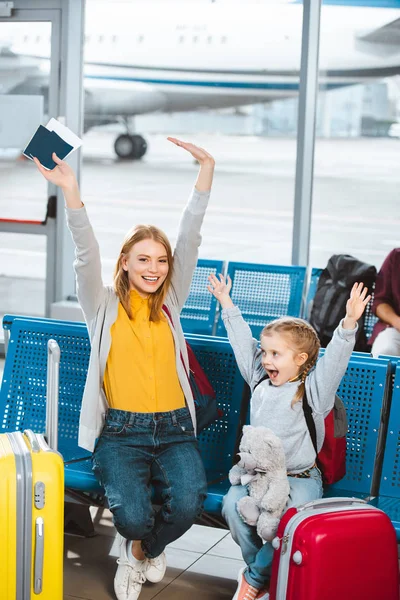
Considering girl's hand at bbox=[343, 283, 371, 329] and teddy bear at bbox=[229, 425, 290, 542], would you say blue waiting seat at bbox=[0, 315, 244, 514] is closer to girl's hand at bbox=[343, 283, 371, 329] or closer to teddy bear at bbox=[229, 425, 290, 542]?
teddy bear at bbox=[229, 425, 290, 542]

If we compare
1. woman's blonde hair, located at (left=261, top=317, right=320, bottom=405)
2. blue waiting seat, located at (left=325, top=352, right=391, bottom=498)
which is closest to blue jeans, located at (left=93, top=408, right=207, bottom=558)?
woman's blonde hair, located at (left=261, top=317, right=320, bottom=405)

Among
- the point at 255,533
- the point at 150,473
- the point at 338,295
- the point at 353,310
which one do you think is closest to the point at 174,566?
the point at 150,473

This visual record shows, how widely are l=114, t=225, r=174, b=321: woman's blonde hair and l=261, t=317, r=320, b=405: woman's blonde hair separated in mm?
452

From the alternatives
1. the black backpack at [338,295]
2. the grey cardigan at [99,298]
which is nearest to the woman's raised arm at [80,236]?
the grey cardigan at [99,298]

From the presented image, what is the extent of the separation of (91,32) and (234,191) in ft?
6.46

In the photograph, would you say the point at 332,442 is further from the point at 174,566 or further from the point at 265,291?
the point at 265,291

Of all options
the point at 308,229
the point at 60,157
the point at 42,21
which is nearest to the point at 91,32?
the point at 42,21

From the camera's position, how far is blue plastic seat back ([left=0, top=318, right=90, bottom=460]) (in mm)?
4117

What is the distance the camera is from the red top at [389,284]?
5046 mm

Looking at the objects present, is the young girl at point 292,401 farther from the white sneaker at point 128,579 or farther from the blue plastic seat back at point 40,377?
the blue plastic seat back at point 40,377

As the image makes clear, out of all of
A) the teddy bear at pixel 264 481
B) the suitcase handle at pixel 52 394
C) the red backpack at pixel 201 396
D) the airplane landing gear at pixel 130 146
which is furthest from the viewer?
the airplane landing gear at pixel 130 146

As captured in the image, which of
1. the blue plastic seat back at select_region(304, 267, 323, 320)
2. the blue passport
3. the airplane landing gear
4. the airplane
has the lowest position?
the blue plastic seat back at select_region(304, 267, 323, 320)

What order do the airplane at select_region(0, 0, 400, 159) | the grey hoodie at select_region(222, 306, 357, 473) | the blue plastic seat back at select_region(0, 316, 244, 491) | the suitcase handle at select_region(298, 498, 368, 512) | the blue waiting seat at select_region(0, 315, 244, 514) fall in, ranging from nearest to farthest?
the suitcase handle at select_region(298, 498, 368, 512) < the grey hoodie at select_region(222, 306, 357, 473) < the blue waiting seat at select_region(0, 315, 244, 514) < the blue plastic seat back at select_region(0, 316, 244, 491) < the airplane at select_region(0, 0, 400, 159)

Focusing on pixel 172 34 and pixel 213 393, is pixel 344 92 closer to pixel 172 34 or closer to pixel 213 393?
pixel 172 34
